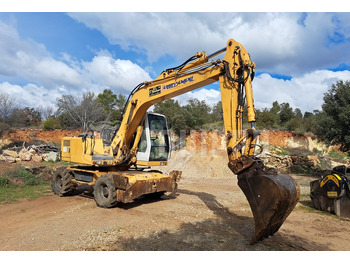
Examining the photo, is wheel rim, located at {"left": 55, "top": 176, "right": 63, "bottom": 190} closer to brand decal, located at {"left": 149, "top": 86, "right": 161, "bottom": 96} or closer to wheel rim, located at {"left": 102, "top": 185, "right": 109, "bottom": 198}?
wheel rim, located at {"left": 102, "top": 185, "right": 109, "bottom": 198}

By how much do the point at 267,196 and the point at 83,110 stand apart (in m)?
30.6

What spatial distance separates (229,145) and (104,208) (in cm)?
427

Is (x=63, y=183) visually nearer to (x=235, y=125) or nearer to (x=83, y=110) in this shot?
(x=235, y=125)

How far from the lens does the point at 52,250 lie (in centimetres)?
472

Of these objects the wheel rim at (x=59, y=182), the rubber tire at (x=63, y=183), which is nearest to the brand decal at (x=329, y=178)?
the rubber tire at (x=63, y=183)

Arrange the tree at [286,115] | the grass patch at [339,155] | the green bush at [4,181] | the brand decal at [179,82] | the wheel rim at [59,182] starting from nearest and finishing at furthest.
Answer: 1. the brand decal at [179,82]
2. the wheel rim at [59,182]
3. the green bush at [4,181]
4. the grass patch at [339,155]
5. the tree at [286,115]

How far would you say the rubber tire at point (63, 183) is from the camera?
953cm

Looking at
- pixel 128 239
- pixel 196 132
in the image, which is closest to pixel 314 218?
pixel 128 239

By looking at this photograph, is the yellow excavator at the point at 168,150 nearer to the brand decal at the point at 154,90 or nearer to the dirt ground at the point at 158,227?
the brand decal at the point at 154,90

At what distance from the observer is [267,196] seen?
4426 millimetres

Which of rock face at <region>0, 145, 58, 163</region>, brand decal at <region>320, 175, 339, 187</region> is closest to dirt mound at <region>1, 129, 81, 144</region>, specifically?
rock face at <region>0, 145, 58, 163</region>

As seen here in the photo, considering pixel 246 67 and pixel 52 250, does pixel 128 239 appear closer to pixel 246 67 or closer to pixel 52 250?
pixel 52 250

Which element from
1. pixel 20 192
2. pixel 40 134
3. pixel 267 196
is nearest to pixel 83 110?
pixel 40 134

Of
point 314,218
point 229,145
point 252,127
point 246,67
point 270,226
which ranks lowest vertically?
point 314,218
